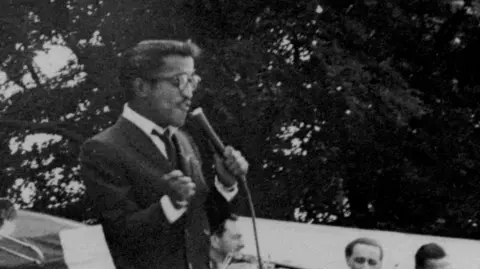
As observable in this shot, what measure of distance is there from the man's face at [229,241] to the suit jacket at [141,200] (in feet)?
5.42

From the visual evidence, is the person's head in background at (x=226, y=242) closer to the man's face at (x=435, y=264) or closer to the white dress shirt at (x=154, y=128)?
the man's face at (x=435, y=264)

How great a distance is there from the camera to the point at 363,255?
15.8 feet

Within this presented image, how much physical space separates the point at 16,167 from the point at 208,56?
3134 millimetres

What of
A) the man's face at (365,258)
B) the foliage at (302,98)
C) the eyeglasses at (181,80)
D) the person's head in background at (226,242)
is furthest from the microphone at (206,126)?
the foliage at (302,98)

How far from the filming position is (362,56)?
10.4m

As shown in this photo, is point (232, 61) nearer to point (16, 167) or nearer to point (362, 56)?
point (362, 56)

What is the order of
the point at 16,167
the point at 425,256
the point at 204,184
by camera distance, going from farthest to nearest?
the point at 16,167 < the point at 425,256 < the point at 204,184

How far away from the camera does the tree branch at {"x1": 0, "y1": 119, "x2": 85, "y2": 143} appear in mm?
10828

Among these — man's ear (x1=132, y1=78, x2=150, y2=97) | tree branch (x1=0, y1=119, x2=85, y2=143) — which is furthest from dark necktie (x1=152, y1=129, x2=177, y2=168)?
tree branch (x1=0, y1=119, x2=85, y2=143)

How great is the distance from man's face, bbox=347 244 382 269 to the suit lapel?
2619 millimetres

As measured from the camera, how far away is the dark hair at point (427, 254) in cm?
498

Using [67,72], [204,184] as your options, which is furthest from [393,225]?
[204,184]

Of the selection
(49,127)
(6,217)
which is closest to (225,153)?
(6,217)

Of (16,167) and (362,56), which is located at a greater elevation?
(362,56)
